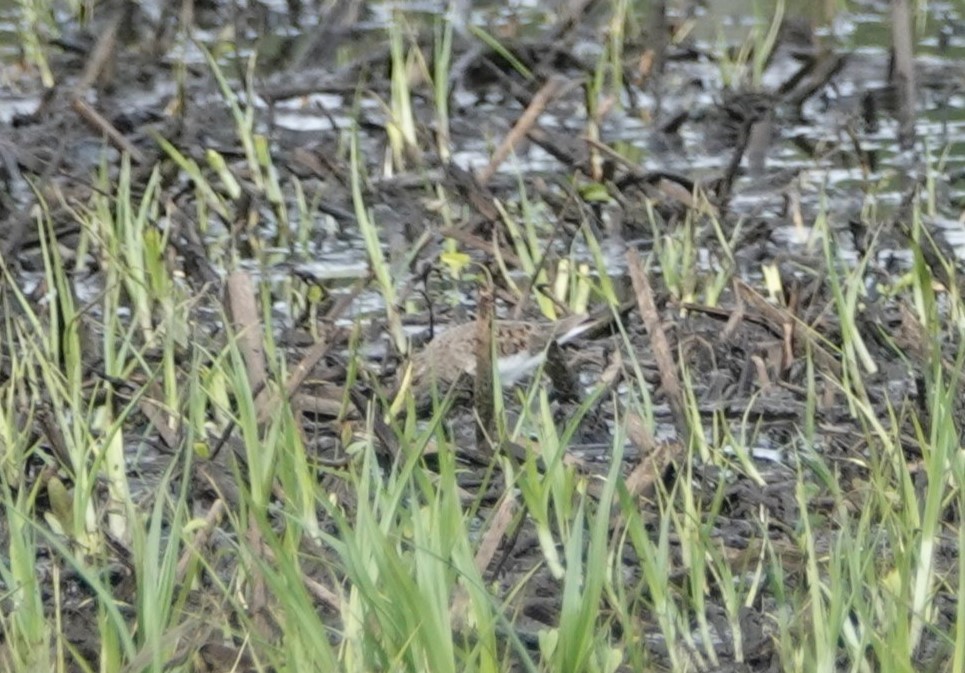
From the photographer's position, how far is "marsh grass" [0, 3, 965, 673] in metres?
2.16

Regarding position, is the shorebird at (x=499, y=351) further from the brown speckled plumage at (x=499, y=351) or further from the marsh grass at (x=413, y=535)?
the marsh grass at (x=413, y=535)

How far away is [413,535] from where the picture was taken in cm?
237

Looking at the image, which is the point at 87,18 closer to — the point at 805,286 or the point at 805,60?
the point at 805,60

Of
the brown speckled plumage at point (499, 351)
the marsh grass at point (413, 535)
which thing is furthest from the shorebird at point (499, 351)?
the marsh grass at point (413, 535)

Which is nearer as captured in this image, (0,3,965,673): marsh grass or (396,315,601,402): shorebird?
(0,3,965,673): marsh grass

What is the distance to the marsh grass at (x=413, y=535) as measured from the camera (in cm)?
216

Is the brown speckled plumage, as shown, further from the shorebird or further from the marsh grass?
the marsh grass

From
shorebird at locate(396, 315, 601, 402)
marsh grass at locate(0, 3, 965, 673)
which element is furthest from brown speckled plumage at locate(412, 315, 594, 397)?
marsh grass at locate(0, 3, 965, 673)

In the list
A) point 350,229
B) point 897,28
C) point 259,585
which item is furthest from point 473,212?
point 259,585

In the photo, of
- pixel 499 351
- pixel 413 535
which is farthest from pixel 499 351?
pixel 413 535

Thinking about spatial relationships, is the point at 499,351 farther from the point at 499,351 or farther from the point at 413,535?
→ the point at 413,535

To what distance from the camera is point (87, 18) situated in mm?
6387

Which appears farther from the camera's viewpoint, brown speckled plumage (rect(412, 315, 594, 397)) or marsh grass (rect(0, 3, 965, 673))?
brown speckled plumage (rect(412, 315, 594, 397))

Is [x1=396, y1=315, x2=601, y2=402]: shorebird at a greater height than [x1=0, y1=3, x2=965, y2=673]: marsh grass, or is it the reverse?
[x1=0, y1=3, x2=965, y2=673]: marsh grass
